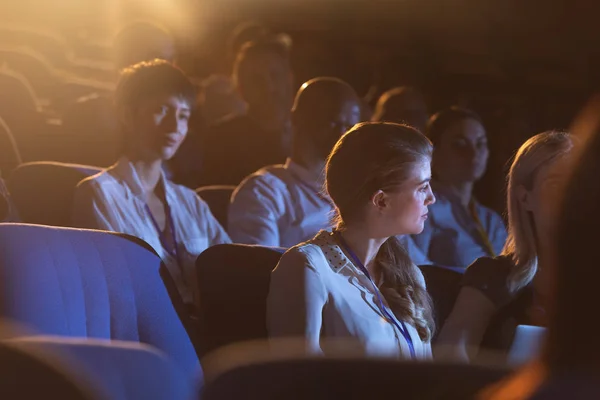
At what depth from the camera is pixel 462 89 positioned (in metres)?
7.14

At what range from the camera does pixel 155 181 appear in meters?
3.04

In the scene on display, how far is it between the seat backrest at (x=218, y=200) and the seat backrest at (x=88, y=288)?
4.57 feet

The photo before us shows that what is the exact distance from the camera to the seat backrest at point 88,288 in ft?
5.61

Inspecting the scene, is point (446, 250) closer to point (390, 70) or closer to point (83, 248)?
point (83, 248)

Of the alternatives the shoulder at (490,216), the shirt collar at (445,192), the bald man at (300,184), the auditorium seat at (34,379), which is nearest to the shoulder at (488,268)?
the bald man at (300,184)

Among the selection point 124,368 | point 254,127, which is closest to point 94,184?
point 254,127

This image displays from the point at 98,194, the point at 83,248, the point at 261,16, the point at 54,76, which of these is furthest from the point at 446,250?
the point at 261,16

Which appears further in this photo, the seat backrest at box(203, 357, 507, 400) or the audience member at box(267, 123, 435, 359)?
the audience member at box(267, 123, 435, 359)

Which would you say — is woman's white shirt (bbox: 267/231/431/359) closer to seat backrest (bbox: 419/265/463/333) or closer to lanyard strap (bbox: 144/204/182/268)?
seat backrest (bbox: 419/265/463/333)

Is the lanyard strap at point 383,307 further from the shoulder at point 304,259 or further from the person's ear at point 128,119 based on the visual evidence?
the person's ear at point 128,119

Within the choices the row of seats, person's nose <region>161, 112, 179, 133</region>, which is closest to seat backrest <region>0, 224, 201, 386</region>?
the row of seats

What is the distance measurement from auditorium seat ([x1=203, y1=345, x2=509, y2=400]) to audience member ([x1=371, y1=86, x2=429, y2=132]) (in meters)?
3.29

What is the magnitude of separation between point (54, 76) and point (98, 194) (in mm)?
2346

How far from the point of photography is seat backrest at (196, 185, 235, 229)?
3488 mm
